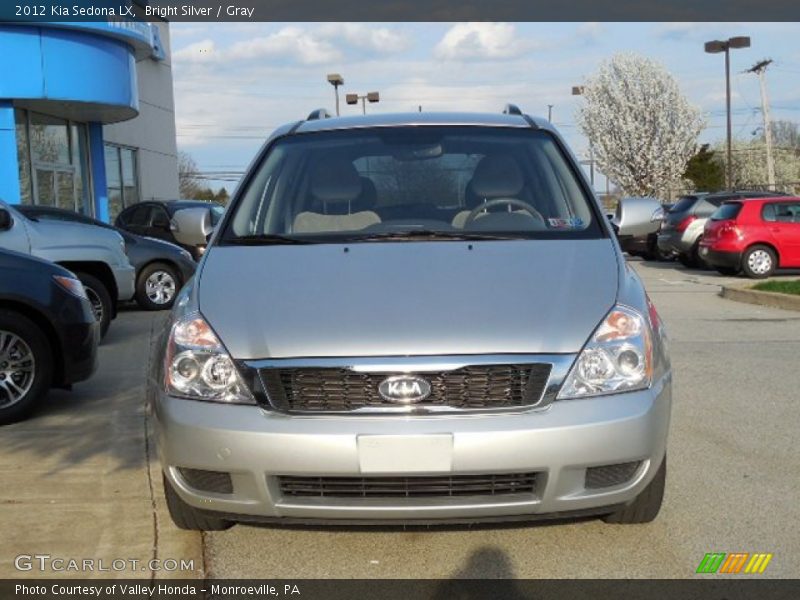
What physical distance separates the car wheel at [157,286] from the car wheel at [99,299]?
287cm

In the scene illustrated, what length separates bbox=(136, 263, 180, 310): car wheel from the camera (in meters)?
13.2

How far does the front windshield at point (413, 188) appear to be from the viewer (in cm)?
457

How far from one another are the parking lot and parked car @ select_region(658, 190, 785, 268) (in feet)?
46.3

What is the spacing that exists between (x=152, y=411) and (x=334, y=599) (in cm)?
101

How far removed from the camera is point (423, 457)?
3.29 metres

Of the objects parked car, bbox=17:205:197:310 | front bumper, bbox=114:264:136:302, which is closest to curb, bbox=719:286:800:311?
parked car, bbox=17:205:197:310

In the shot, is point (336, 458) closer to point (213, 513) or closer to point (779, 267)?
point (213, 513)

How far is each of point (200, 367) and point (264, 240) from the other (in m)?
1.00

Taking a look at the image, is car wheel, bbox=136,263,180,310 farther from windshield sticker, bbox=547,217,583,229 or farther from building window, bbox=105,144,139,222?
building window, bbox=105,144,139,222

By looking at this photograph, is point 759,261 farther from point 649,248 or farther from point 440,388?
point 440,388

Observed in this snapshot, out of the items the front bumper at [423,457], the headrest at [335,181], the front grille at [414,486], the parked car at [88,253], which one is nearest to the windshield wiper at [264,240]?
the headrest at [335,181]

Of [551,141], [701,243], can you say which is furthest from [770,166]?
[551,141]

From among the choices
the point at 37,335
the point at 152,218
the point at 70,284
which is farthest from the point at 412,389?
the point at 152,218

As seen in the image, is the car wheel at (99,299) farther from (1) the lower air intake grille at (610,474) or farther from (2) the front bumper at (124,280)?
(1) the lower air intake grille at (610,474)
